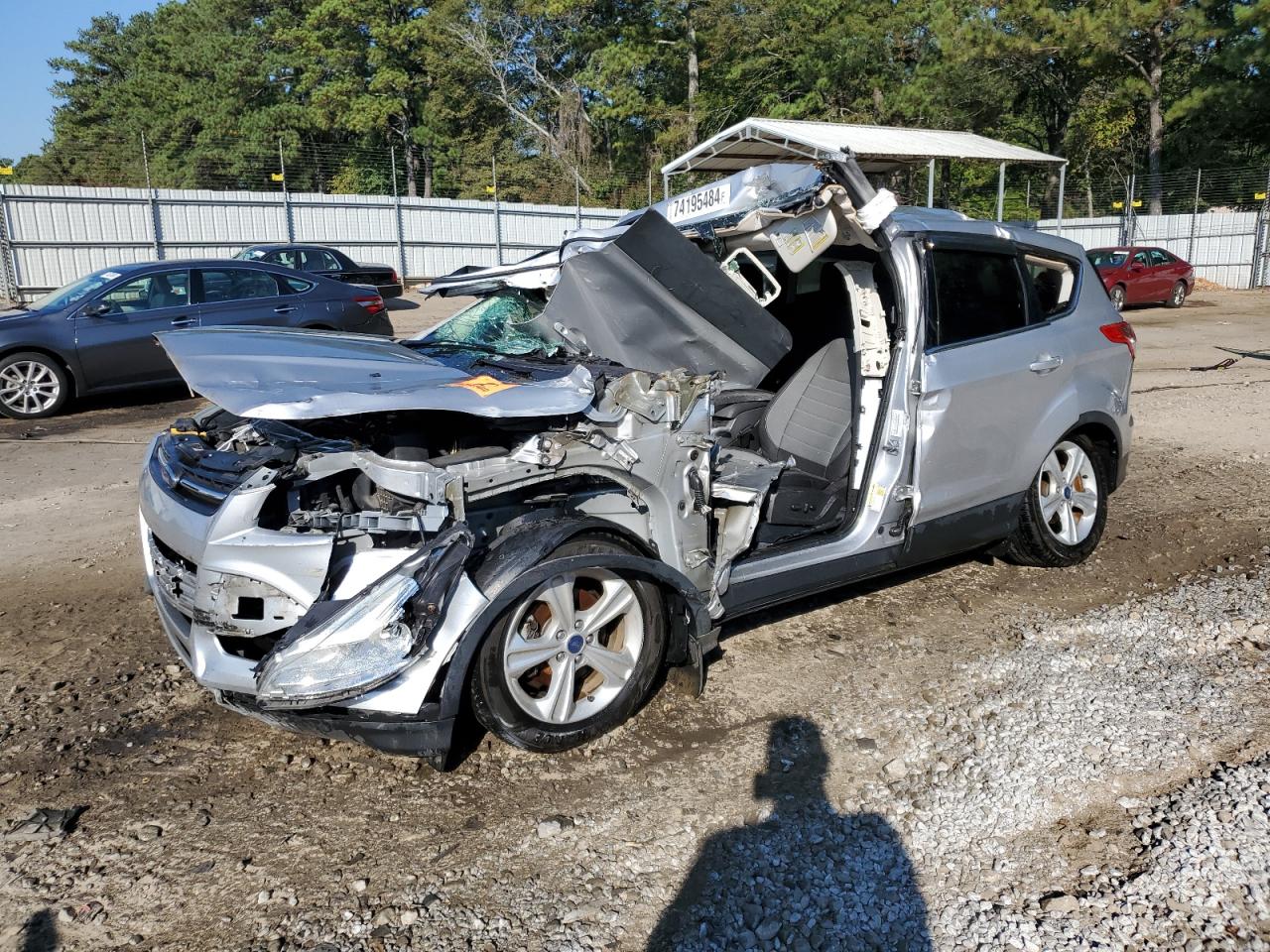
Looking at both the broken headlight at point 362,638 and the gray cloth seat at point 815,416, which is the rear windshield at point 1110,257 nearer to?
the gray cloth seat at point 815,416

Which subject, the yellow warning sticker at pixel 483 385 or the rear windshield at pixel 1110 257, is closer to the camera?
the yellow warning sticker at pixel 483 385

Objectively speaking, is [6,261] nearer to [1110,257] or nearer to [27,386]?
[27,386]

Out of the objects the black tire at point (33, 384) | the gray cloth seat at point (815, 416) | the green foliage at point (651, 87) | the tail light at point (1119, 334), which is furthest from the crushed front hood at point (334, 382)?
the green foliage at point (651, 87)

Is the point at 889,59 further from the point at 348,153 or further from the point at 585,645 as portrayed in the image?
the point at 585,645

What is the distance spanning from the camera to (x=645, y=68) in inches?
1382

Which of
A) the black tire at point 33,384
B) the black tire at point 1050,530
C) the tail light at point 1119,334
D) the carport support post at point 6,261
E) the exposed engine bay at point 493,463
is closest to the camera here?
the exposed engine bay at point 493,463

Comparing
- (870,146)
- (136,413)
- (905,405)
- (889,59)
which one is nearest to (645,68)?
(889,59)

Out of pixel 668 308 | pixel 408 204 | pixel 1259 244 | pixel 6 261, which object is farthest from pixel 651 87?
pixel 668 308

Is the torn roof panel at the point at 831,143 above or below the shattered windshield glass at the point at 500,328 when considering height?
above

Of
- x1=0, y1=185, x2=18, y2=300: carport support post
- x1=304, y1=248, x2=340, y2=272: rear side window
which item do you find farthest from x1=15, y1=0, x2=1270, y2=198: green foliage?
x1=304, y1=248, x2=340, y2=272: rear side window

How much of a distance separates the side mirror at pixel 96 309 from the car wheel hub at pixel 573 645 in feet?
28.5

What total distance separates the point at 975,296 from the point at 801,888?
287cm

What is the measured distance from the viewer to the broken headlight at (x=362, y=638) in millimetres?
2793

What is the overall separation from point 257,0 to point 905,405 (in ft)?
170
